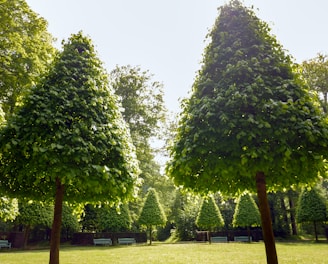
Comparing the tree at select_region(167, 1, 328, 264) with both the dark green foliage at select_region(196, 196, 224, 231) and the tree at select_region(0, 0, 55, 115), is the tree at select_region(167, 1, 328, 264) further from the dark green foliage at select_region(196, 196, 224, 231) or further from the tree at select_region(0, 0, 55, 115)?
the dark green foliage at select_region(196, 196, 224, 231)

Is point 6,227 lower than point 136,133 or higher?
lower

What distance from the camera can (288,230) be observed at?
35688mm

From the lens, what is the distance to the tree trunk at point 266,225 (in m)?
5.99

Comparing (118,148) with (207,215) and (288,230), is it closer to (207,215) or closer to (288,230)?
(207,215)

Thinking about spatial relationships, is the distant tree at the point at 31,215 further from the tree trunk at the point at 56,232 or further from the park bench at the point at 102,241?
the tree trunk at the point at 56,232

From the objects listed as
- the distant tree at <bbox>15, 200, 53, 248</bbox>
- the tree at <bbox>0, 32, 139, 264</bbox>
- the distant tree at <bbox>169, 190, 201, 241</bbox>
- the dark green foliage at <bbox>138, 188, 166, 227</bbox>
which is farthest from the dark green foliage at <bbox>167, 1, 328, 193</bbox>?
the distant tree at <bbox>169, 190, 201, 241</bbox>

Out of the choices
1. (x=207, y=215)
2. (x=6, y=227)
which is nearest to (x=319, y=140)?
(x=207, y=215)

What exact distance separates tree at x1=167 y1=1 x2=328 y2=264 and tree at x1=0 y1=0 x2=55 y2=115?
11776 millimetres

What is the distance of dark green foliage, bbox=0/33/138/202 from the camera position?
5.82 m

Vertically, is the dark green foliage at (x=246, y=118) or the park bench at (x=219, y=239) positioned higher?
the dark green foliage at (x=246, y=118)

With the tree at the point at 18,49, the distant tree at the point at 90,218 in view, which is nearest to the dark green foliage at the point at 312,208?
the distant tree at the point at 90,218

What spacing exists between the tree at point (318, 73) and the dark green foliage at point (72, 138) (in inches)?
1144

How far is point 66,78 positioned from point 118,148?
2203mm

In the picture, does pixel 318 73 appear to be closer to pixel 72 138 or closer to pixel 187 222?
pixel 187 222
